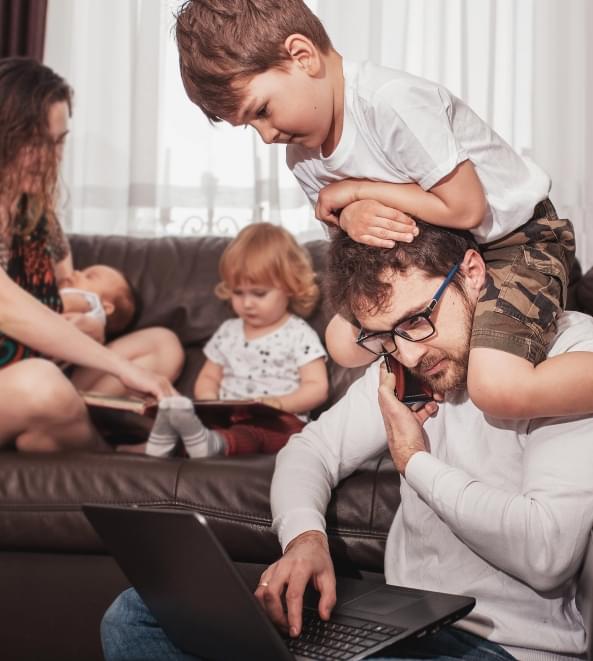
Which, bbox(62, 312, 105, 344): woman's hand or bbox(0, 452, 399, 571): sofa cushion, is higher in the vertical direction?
bbox(62, 312, 105, 344): woman's hand

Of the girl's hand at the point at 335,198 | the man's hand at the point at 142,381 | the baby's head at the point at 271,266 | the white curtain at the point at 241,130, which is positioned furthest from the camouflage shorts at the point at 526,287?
the white curtain at the point at 241,130

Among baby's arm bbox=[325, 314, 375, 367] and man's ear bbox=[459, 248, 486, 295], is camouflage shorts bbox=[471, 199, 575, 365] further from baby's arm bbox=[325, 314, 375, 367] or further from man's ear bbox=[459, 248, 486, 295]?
baby's arm bbox=[325, 314, 375, 367]

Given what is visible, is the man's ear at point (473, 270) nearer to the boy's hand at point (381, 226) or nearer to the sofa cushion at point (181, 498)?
the boy's hand at point (381, 226)

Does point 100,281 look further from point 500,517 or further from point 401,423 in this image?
point 500,517

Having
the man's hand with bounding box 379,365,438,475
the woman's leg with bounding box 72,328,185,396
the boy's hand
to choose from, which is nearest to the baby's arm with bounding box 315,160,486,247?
the boy's hand

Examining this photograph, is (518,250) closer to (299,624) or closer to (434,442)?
(434,442)

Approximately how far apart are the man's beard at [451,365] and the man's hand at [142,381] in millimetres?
1031

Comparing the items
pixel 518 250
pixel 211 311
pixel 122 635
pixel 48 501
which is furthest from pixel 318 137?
pixel 211 311

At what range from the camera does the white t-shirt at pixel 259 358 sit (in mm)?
2750

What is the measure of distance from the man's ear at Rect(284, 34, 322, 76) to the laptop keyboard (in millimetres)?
823

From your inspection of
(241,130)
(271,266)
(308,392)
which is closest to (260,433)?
(308,392)

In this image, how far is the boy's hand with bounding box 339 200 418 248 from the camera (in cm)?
141

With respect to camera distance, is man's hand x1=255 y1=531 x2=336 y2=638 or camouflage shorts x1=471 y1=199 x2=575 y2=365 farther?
camouflage shorts x1=471 y1=199 x2=575 y2=365

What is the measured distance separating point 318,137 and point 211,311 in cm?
147
